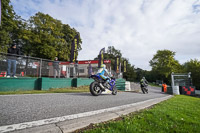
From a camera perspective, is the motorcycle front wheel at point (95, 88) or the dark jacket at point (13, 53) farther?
the dark jacket at point (13, 53)

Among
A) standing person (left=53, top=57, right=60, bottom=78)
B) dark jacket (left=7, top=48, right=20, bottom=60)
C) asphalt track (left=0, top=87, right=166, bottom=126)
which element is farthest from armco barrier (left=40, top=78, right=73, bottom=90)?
asphalt track (left=0, top=87, right=166, bottom=126)

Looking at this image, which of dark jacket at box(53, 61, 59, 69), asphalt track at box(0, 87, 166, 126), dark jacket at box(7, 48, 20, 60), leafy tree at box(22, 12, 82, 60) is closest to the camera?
asphalt track at box(0, 87, 166, 126)

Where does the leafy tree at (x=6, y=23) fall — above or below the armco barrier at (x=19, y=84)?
above

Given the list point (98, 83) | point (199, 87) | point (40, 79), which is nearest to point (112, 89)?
point (98, 83)

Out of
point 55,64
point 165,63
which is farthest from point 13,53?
point 165,63

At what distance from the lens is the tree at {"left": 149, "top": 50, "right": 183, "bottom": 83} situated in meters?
40.3

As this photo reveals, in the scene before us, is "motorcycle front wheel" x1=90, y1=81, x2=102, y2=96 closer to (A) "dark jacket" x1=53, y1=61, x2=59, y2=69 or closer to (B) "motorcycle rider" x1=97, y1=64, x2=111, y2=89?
(B) "motorcycle rider" x1=97, y1=64, x2=111, y2=89

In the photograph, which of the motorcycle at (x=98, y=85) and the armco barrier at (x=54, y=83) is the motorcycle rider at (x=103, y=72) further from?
the armco barrier at (x=54, y=83)

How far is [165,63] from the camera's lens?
42.3 m

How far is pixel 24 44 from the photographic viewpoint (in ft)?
73.3

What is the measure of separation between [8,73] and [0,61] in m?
0.83

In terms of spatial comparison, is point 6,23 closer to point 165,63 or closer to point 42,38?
point 42,38

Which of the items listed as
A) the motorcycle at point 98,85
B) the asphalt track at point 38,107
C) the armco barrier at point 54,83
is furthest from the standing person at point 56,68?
the asphalt track at point 38,107

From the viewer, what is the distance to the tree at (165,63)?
4034 centimetres
